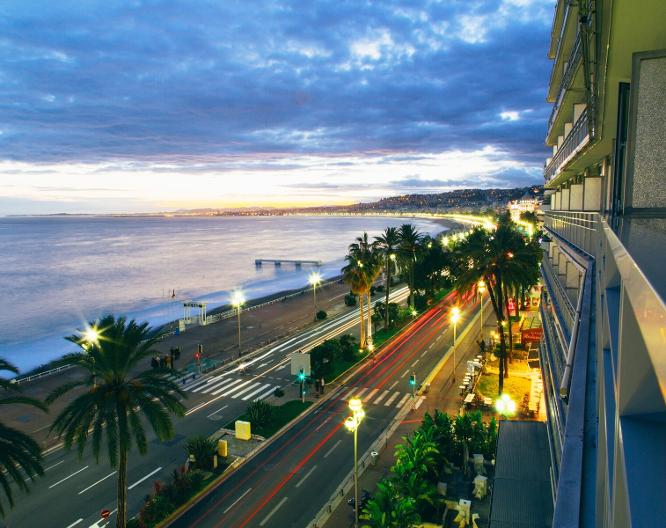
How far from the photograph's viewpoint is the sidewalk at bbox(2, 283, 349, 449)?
29.8 meters

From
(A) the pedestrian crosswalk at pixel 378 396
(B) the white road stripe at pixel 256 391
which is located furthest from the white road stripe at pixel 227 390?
(A) the pedestrian crosswalk at pixel 378 396

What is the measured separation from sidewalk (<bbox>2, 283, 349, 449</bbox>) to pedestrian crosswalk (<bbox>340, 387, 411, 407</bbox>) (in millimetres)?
13908

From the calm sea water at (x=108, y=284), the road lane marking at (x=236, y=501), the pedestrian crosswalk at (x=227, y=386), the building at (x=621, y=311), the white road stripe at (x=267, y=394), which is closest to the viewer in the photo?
the building at (x=621, y=311)

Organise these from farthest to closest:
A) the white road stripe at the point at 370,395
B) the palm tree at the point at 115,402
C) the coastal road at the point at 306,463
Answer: the white road stripe at the point at 370,395 < the coastal road at the point at 306,463 < the palm tree at the point at 115,402

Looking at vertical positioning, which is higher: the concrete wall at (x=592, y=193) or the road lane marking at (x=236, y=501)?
the concrete wall at (x=592, y=193)

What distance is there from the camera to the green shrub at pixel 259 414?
89.9 ft

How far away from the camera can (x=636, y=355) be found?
8.05 feet

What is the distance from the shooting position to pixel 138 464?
24.3 meters

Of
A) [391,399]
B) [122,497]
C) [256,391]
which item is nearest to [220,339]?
[256,391]

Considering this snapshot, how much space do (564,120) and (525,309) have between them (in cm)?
3851

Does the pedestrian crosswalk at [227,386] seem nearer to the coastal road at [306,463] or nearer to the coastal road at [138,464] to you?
the coastal road at [138,464]

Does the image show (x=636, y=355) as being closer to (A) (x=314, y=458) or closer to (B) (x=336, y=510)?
(B) (x=336, y=510)

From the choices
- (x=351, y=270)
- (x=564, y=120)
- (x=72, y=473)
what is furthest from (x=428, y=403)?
(x=72, y=473)

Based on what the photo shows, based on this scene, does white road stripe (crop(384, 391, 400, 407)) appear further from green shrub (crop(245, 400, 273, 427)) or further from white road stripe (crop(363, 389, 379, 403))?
green shrub (crop(245, 400, 273, 427))
